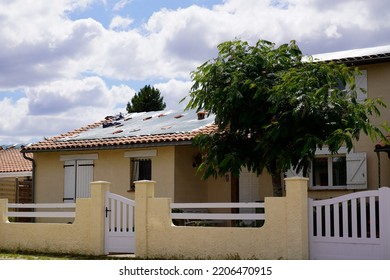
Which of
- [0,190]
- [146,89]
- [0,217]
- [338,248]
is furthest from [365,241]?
[146,89]

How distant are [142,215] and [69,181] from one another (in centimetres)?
810

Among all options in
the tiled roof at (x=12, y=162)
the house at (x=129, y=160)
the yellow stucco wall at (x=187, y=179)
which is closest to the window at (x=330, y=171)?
the house at (x=129, y=160)

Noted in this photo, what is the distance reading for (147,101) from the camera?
40281 mm

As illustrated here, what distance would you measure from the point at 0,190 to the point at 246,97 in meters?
17.3

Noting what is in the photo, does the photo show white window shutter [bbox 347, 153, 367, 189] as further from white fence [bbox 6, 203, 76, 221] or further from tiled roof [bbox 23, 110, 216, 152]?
white fence [bbox 6, 203, 76, 221]

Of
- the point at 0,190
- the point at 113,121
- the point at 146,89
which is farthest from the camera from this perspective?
the point at 146,89

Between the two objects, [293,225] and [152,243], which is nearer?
[293,225]

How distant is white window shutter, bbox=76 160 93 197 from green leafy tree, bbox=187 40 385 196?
639 cm

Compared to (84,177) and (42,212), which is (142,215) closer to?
(42,212)

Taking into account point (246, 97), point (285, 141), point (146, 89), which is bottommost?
point (285, 141)

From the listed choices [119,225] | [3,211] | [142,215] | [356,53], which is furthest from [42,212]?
[356,53]

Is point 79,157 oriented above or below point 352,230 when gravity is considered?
above

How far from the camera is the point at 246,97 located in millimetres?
14875
